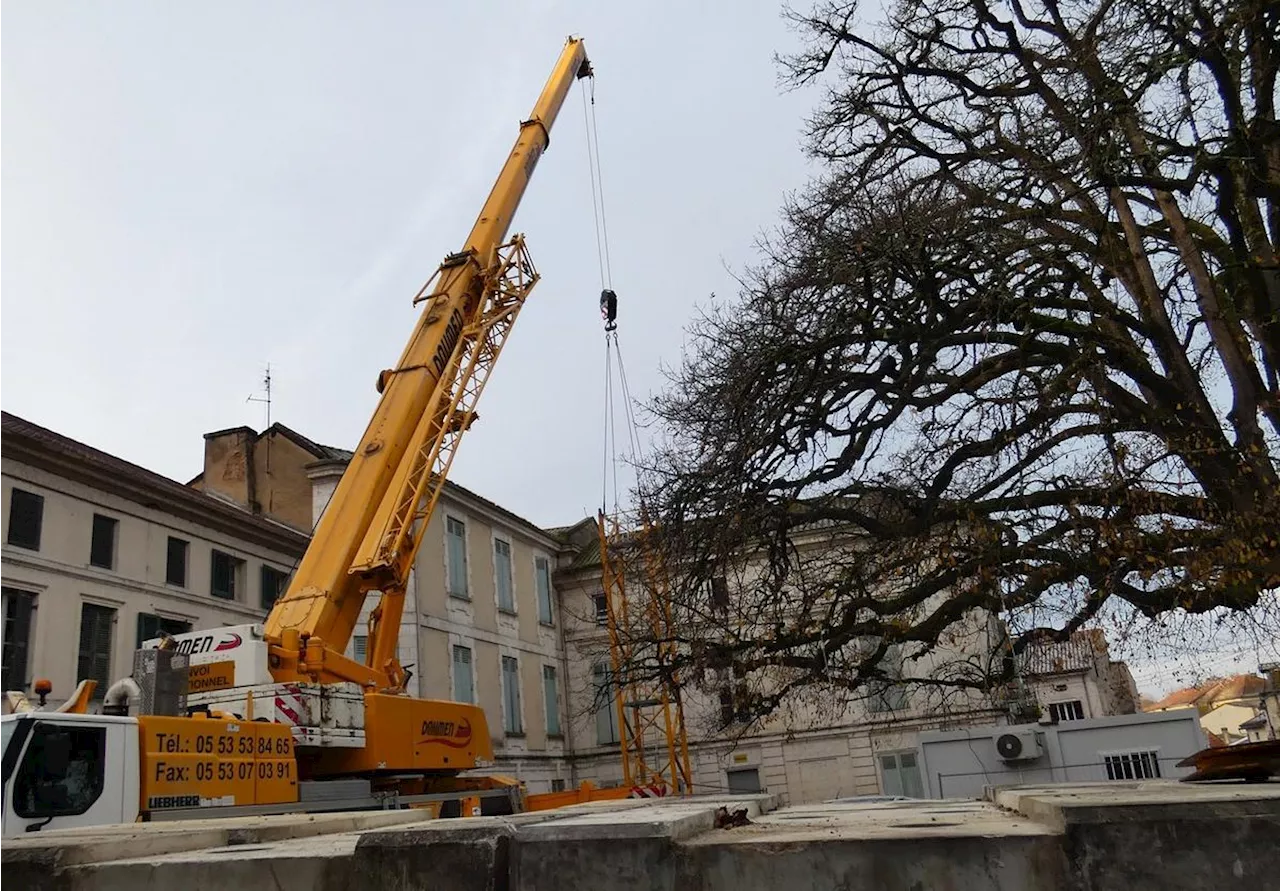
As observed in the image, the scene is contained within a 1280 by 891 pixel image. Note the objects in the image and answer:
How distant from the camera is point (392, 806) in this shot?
39.4 ft

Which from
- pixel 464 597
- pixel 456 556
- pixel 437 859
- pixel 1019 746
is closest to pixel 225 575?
pixel 456 556

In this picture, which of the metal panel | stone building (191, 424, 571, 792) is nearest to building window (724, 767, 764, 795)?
stone building (191, 424, 571, 792)

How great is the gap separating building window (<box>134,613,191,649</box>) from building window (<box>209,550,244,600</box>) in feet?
5.08

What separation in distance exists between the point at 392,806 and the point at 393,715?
1304 mm

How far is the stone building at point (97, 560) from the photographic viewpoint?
70.2ft

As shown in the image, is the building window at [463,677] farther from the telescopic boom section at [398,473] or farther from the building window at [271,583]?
the telescopic boom section at [398,473]

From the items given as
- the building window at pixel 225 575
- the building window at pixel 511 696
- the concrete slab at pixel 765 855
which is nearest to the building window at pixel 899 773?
the building window at pixel 511 696

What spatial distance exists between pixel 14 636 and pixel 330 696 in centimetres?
1335

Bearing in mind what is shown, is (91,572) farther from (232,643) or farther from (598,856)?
(598,856)

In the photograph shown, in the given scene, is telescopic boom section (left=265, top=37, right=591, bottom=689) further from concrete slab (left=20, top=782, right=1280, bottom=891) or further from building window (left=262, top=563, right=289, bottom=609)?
building window (left=262, top=563, right=289, bottom=609)

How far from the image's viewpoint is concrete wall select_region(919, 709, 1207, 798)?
58.3 feet

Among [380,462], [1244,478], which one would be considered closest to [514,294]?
[380,462]

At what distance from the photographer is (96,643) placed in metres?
23.2

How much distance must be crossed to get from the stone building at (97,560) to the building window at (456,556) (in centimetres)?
640
